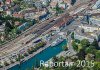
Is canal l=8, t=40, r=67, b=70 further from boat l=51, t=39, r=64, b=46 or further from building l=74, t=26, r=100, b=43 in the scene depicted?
building l=74, t=26, r=100, b=43

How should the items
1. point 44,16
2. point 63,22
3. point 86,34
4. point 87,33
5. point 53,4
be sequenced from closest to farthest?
1. point 86,34
2. point 87,33
3. point 63,22
4. point 44,16
5. point 53,4

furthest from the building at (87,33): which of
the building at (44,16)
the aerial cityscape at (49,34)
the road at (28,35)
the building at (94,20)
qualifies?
the building at (44,16)

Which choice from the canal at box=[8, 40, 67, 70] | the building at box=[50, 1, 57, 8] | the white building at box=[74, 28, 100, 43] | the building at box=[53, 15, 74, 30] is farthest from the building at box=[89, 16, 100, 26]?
the building at box=[50, 1, 57, 8]

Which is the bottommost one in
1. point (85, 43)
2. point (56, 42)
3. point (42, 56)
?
point (42, 56)

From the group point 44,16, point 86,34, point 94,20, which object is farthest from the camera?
point 44,16

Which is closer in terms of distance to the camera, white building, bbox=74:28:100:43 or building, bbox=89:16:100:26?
white building, bbox=74:28:100:43

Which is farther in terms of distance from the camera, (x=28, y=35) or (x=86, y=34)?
(x=28, y=35)

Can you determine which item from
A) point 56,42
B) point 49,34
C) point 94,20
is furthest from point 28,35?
point 94,20

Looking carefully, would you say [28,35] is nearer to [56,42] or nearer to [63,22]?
[56,42]

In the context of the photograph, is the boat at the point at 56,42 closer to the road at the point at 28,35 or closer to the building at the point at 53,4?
the road at the point at 28,35
